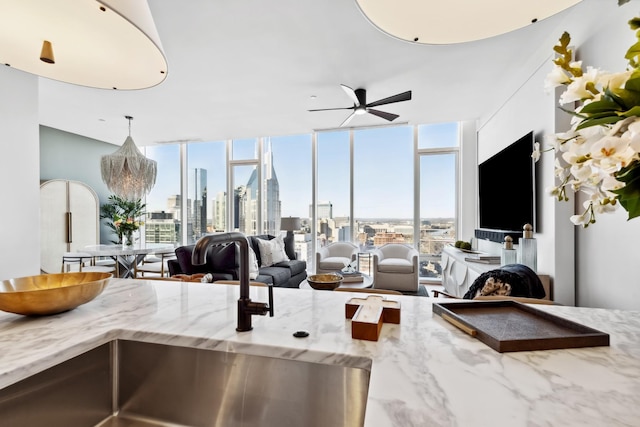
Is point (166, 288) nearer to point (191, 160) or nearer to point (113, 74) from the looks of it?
point (113, 74)

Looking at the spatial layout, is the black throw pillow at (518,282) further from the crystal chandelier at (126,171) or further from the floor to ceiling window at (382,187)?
the crystal chandelier at (126,171)

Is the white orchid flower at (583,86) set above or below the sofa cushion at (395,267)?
above

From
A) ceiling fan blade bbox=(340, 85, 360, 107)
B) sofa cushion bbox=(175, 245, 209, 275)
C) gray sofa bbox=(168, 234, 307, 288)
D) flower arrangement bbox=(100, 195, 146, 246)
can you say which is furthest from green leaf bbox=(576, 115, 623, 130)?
flower arrangement bbox=(100, 195, 146, 246)

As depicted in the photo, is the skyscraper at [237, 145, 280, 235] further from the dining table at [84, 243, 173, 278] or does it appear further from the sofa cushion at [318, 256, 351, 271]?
the dining table at [84, 243, 173, 278]

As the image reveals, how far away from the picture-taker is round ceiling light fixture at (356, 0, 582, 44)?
869 millimetres

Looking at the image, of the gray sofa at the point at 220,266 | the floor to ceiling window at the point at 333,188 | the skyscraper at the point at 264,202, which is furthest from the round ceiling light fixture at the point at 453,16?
the skyscraper at the point at 264,202

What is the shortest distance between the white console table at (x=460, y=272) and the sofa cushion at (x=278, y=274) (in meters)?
2.36

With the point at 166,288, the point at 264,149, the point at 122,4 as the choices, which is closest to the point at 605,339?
Answer: the point at 122,4

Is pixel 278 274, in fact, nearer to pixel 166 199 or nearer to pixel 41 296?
pixel 41 296

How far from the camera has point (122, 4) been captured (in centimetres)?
71

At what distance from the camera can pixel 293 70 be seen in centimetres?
337

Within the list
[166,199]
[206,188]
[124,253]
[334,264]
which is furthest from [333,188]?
[166,199]

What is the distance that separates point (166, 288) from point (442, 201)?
16.6 feet

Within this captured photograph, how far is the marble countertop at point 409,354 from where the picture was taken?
54 centimetres
